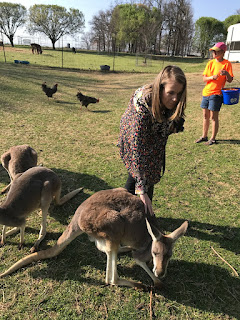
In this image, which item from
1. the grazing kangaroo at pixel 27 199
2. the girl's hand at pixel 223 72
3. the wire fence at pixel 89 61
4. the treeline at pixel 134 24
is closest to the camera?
the grazing kangaroo at pixel 27 199

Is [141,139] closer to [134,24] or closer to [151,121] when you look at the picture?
[151,121]

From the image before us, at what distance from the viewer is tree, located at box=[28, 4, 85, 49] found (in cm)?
4484

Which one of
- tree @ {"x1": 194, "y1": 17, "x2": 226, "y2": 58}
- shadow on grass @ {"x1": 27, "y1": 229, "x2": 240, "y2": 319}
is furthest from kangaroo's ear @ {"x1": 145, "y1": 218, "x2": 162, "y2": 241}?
tree @ {"x1": 194, "y1": 17, "x2": 226, "y2": 58}

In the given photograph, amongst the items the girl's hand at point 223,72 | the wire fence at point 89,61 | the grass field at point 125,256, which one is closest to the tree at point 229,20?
the wire fence at point 89,61

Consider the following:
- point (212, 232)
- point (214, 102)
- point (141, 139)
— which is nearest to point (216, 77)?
point (214, 102)

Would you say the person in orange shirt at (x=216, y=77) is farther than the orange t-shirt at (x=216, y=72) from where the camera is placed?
No

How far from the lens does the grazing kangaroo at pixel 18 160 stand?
2850mm

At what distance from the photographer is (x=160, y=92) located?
173cm

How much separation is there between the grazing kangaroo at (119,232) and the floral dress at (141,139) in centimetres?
22

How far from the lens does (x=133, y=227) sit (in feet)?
6.32

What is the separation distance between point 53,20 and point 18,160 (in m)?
51.8

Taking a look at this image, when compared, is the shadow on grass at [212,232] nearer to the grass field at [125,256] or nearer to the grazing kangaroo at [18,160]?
the grass field at [125,256]

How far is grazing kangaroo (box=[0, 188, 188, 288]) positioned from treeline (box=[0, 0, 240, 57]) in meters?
33.4

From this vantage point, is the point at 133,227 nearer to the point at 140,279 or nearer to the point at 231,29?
the point at 140,279
